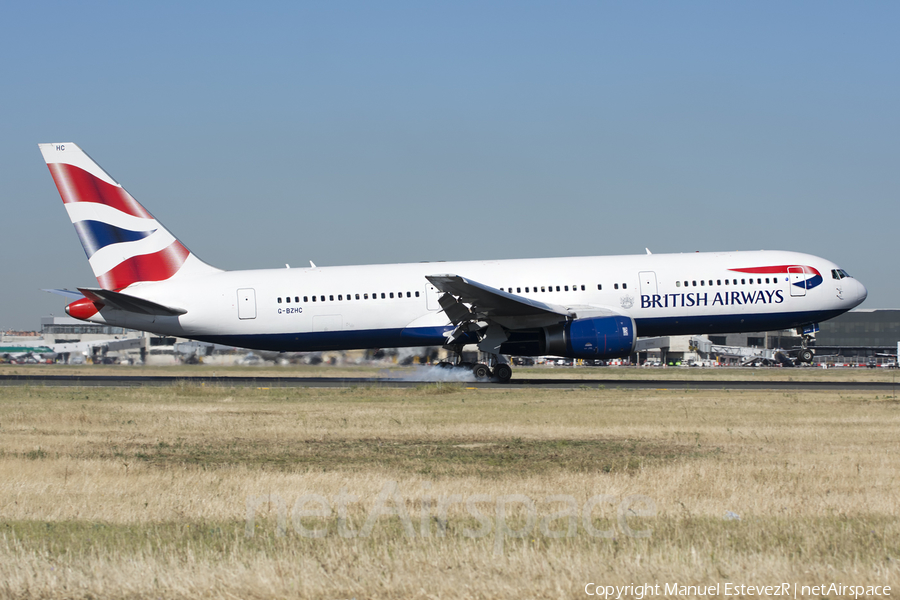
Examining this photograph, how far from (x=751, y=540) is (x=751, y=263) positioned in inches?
1048

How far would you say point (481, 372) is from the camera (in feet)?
104

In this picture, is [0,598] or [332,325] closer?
[0,598]

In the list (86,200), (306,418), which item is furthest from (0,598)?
(86,200)

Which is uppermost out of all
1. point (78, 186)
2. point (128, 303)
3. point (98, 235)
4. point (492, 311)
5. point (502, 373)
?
point (78, 186)

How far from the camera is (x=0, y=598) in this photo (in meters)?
6.13

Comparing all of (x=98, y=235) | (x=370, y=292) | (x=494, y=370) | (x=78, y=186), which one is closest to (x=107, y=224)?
(x=98, y=235)

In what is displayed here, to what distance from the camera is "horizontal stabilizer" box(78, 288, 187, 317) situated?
29.4 metres

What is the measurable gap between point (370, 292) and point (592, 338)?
854cm

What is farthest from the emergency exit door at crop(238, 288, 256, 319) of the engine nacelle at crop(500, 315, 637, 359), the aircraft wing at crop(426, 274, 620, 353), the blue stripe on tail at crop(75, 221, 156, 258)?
the engine nacelle at crop(500, 315, 637, 359)

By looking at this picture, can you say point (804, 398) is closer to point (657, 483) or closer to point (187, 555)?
point (657, 483)

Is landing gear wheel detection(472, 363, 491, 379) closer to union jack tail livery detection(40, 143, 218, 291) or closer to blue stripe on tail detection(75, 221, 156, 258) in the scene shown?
union jack tail livery detection(40, 143, 218, 291)

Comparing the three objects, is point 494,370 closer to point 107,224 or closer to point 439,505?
point 107,224

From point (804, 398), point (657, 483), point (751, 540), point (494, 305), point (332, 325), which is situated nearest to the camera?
point (751, 540)

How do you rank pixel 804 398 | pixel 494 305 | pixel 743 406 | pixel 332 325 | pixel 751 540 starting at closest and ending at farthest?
pixel 751 540 → pixel 743 406 → pixel 804 398 → pixel 494 305 → pixel 332 325
